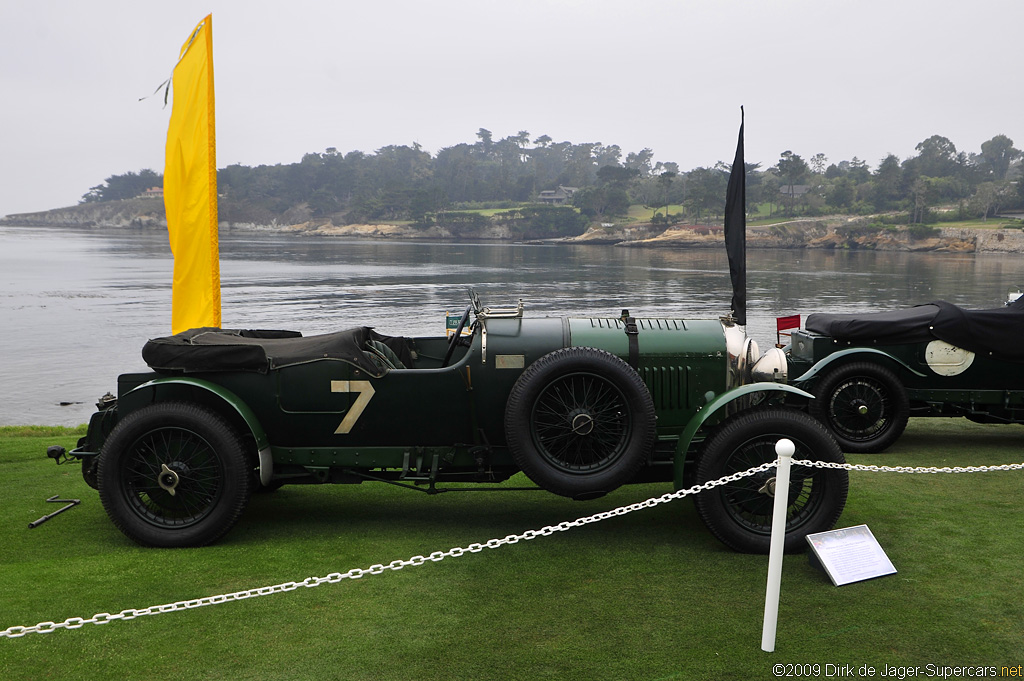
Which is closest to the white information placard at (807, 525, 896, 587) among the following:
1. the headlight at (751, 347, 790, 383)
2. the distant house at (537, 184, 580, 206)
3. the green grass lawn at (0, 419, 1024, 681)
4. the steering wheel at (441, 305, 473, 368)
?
the green grass lawn at (0, 419, 1024, 681)

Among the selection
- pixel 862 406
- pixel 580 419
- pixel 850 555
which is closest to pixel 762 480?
pixel 850 555

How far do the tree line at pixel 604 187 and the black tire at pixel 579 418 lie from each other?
295 ft

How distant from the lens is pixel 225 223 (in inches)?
6043

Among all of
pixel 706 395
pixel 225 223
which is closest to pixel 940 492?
pixel 706 395

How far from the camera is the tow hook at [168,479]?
16.6 feet

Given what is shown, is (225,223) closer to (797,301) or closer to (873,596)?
(797,301)

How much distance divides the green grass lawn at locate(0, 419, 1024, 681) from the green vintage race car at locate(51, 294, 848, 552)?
1.19ft

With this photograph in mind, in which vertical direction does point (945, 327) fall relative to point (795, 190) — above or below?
below

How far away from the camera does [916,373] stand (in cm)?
773

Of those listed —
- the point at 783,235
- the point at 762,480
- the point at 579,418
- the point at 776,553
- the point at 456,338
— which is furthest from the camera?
the point at 783,235

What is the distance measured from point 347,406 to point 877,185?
113068mm

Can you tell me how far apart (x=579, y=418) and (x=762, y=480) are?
1.20m

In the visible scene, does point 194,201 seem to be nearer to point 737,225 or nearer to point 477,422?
point 477,422

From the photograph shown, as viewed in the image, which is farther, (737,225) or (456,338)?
(737,225)
